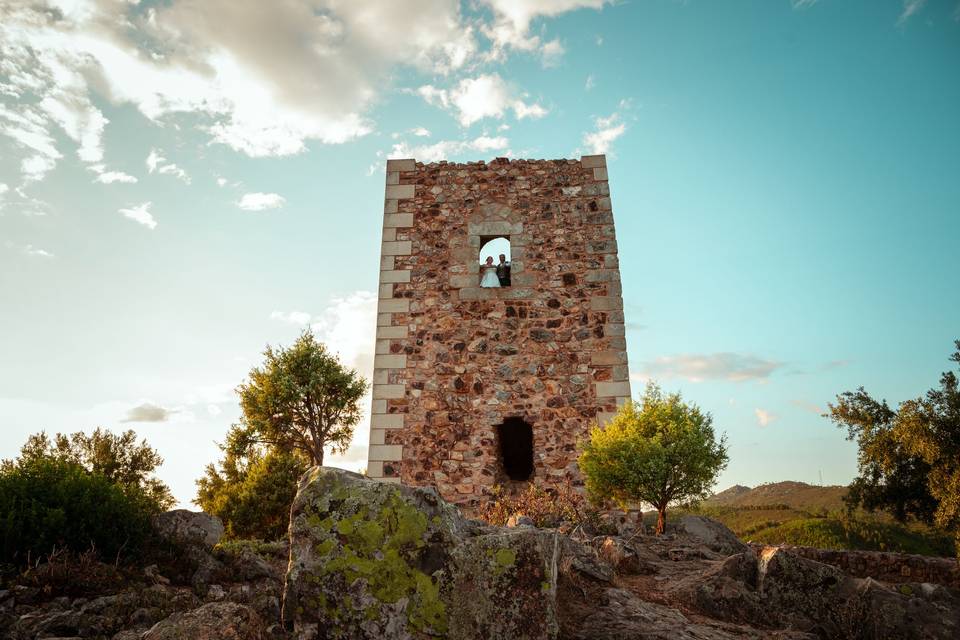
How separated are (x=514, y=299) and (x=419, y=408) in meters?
2.97

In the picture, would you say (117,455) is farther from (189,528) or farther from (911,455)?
(911,455)

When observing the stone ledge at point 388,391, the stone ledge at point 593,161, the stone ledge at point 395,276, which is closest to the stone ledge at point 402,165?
the stone ledge at point 395,276

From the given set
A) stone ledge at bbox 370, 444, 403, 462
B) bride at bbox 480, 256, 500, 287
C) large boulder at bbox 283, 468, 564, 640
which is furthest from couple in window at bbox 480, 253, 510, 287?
large boulder at bbox 283, 468, 564, 640

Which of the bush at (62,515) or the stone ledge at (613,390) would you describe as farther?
the stone ledge at (613,390)

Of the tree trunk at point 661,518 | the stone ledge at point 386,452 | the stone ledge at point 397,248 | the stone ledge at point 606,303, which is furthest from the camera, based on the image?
the stone ledge at point 397,248

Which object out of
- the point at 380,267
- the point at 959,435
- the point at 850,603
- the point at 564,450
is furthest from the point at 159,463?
the point at 959,435

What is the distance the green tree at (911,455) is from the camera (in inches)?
454

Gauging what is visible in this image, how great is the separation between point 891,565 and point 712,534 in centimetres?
227

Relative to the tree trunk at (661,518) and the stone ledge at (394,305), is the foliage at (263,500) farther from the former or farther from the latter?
the tree trunk at (661,518)

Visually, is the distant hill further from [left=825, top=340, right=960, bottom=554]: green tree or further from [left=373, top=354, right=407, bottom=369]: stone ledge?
[left=373, top=354, right=407, bottom=369]: stone ledge

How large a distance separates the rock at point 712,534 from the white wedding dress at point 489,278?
5.79 m

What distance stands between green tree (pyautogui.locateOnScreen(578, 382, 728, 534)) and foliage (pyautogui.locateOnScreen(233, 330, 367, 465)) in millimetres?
6483

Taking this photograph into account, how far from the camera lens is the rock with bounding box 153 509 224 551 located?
19.1 ft

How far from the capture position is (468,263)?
472 inches
